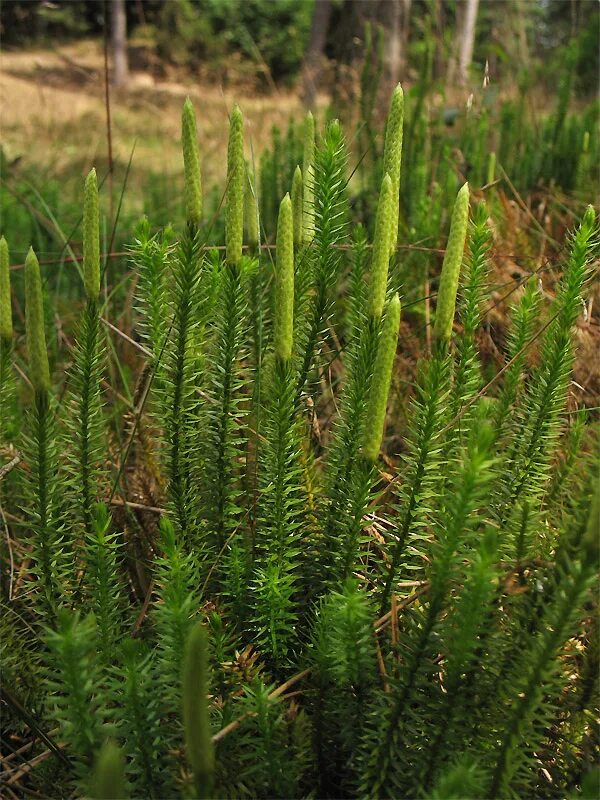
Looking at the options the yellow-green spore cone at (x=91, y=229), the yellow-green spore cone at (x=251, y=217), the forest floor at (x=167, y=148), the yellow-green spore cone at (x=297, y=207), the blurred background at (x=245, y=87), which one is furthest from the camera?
the blurred background at (x=245, y=87)

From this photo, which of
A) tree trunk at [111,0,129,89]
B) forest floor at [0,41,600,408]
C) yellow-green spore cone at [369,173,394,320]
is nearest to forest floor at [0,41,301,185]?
forest floor at [0,41,600,408]

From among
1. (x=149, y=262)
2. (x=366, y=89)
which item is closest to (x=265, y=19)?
(x=366, y=89)

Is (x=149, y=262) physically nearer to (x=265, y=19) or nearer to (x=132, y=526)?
(x=132, y=526)

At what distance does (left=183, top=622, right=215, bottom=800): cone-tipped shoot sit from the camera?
0.66 meters

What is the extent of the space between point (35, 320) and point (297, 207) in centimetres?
48

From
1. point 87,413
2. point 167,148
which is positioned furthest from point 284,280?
point 167,148

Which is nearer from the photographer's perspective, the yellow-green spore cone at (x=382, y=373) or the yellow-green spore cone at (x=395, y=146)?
the yellow-green spore cone at (x=382, y=373)

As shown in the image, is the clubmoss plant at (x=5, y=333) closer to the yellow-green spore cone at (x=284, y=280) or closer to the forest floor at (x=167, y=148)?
the yellow-green spore cone at (x=284, y=280)

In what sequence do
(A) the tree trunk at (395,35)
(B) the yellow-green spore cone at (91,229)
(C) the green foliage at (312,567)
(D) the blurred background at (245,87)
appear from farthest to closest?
(A) the tree trunk at (395,35)
(D) the blurred background at (245,87)
(B) the yellow-green spore cone at (91,229)
(C) the green foliage at (312,567)

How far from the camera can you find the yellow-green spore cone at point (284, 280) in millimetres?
938

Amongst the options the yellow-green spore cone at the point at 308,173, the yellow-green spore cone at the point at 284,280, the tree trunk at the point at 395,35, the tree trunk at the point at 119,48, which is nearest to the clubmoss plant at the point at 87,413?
the yellow-green spore cone at the point at 284,280

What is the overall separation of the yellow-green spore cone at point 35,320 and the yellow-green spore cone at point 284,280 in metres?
0.30

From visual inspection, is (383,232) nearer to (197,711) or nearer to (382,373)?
(382,373)

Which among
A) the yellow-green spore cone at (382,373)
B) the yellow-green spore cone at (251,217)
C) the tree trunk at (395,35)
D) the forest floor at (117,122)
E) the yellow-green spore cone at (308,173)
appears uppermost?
the tree trunk at (395,35)
